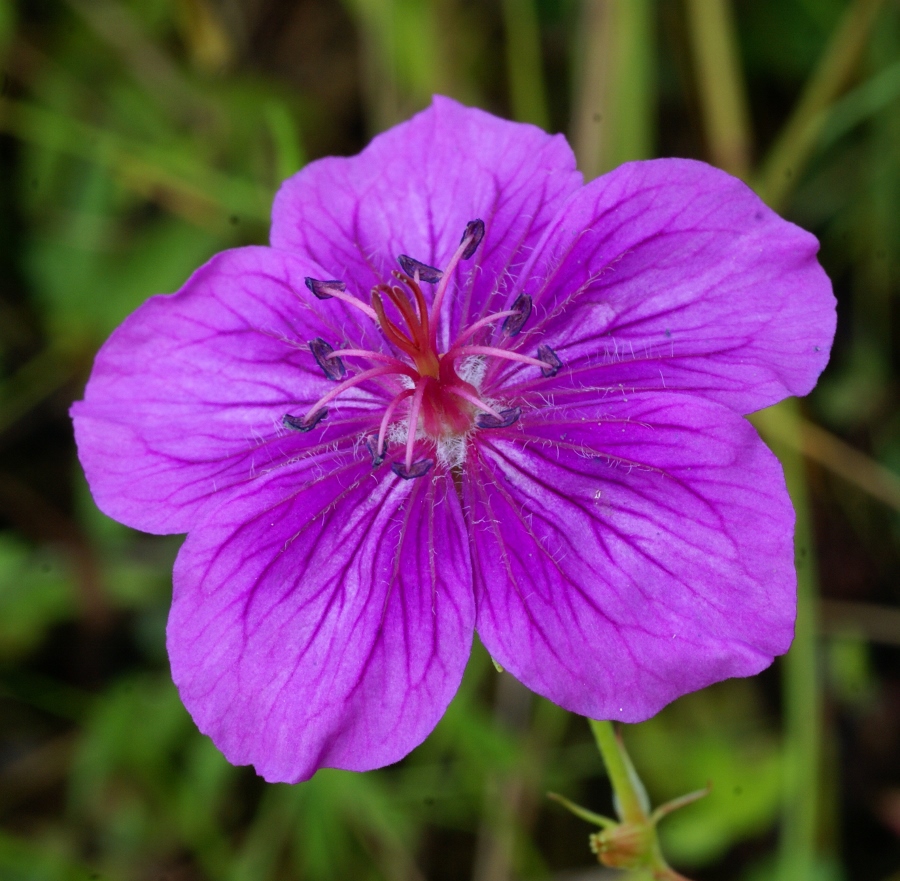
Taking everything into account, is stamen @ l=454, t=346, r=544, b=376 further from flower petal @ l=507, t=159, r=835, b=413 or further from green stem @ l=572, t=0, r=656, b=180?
green stem @ l=572, t=0, r=656, b=180

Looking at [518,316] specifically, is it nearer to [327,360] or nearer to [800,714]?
[327,360]

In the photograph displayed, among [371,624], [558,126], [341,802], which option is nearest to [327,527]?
[371,624]

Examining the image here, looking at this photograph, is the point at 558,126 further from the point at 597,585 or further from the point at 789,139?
the point at 597,585

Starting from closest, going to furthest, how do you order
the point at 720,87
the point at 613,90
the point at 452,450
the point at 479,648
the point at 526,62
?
the point at 452,450
the point at 479,648
the point at 613,90
the point at 720,87
the point at 526,62

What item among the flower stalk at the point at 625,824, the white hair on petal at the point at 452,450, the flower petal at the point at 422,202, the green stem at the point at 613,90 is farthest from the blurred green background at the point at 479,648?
the white hair on petal at the point at 452,450

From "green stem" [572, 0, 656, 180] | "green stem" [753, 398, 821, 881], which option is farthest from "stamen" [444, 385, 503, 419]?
"green stem" [572, 0, 656, 180]

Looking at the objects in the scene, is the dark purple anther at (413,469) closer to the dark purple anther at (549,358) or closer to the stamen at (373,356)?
the stamen at (373,356)

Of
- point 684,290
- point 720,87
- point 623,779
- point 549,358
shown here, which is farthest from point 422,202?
point 720,87
